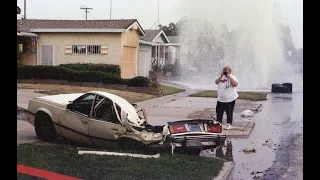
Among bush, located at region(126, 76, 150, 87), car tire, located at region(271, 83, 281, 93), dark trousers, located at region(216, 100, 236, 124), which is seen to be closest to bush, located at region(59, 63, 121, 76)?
bush, located at region(126, 76, 150, 87)

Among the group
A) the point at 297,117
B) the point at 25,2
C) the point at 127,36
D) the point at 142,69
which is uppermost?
the point at 25,2

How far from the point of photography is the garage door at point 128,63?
5.64m

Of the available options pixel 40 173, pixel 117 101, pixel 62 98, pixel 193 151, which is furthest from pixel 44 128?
pixel 193 151

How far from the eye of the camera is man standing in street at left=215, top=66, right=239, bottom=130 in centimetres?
590

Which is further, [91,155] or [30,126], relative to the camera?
[30,126]

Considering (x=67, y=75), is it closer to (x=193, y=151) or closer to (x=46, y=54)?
(x=46, y=54)

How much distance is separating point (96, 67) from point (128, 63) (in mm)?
374

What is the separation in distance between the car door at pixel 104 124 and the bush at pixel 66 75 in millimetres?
254

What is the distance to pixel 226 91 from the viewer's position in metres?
6.34

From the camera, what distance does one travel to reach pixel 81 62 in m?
5.65

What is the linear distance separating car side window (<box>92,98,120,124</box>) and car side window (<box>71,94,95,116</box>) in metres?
0.11

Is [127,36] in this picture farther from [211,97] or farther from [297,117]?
[297,117]

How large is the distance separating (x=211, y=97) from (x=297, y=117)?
1150 mm
